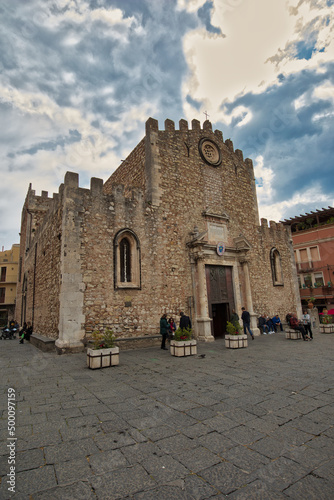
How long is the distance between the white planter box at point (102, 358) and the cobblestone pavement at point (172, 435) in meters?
0.63

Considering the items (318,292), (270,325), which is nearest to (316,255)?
(318,292)

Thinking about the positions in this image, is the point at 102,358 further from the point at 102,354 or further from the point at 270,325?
the point at 270,325

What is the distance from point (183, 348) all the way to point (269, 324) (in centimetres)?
863

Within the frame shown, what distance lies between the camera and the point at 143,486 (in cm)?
240

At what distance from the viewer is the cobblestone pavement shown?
2.41 m

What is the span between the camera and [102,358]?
23.5ft

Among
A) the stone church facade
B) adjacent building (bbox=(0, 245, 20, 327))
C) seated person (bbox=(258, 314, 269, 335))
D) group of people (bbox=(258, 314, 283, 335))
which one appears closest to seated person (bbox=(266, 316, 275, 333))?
group of people (bbox=(258, 314, 283, 335))

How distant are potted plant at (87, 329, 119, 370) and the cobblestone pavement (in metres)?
0.66

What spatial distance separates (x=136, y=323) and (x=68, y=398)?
6186mm

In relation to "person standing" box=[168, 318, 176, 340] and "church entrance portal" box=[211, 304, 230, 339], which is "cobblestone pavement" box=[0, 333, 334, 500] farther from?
"church entrance portal" box=[211, 304, 230, 339]

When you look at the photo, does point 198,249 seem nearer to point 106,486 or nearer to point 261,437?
point 261,437

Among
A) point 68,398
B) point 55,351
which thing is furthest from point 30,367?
point 68,398

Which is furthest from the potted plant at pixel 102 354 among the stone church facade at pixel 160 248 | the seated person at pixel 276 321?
the seated person at pixel 276 321

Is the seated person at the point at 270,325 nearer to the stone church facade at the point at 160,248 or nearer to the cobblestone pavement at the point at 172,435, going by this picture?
the stone church facade at the point at 160,248
